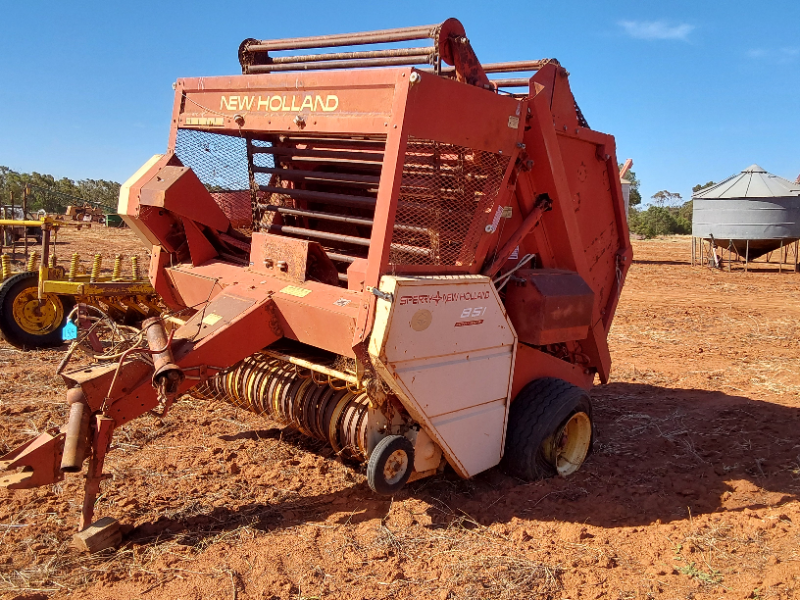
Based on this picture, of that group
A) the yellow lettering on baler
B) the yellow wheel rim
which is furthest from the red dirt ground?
the yellow lettering on baler

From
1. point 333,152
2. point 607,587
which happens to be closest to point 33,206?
point 333,152

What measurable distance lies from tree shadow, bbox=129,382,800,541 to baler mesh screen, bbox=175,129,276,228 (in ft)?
5.69

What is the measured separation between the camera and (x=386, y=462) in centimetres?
363

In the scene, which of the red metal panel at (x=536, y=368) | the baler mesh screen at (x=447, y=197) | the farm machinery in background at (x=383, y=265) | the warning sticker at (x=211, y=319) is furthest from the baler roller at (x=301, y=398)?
the red metal panel at (x=536, y=368)

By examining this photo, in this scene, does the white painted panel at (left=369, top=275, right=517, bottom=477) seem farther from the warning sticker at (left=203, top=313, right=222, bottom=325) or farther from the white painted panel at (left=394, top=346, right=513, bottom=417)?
the warning sticker at (left=203, top=313, right=222, bottom=325)

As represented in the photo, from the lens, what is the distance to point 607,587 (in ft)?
10.8

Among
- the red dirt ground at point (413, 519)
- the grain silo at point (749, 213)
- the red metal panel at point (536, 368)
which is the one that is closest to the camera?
the red dirt ground at point (413, 519)

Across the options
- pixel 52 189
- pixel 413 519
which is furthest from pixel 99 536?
pixel 52 189

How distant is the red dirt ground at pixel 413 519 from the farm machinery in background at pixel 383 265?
285mm

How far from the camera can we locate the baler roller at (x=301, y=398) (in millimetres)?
4059

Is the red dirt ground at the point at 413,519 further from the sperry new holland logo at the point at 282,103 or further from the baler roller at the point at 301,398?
the sperry new holland logo at the point at 282,103

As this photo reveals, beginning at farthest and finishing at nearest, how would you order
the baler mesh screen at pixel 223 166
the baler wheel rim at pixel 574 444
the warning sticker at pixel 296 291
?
the baler mesh screen at pixel 223 166
the baler wheel rim at pixel 574 444
the warning sticker at pixel 296 291

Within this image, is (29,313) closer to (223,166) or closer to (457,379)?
(223,166)

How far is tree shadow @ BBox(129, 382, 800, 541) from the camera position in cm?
390
